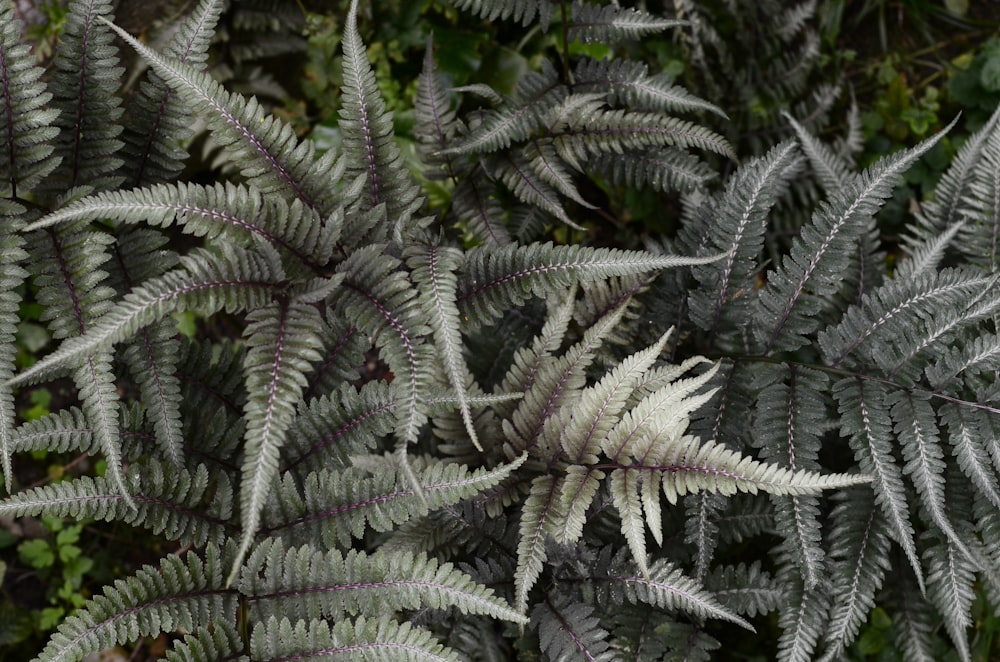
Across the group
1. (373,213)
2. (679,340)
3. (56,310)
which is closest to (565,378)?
(679,340)

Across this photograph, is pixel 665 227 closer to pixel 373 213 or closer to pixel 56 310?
pixel 373 213

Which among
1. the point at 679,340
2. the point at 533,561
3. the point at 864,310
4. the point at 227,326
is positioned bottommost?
the point at 227,326

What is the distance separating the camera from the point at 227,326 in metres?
4.35

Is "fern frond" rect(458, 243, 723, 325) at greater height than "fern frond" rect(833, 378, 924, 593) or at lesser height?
greater

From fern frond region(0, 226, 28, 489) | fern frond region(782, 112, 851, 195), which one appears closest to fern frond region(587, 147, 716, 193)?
fern frond region(782, 112, 851, 195)

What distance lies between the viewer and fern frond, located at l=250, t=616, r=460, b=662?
237cm

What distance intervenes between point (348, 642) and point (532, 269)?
1312mm

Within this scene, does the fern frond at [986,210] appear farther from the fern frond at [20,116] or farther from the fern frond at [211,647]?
the fern frond at [20,116]

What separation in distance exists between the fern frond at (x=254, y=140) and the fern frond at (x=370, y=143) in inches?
6.1

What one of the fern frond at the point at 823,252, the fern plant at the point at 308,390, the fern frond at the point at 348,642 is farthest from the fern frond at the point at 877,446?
the fern frond at the point at 348,642

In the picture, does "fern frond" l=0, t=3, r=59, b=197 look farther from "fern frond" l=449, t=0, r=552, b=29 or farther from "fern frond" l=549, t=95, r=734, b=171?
"fern frond" l=549, t=95, r=734, b=171

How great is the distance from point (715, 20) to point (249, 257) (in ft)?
9.38

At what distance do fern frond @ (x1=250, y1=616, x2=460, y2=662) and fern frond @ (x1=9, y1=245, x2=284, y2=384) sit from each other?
3.30ft

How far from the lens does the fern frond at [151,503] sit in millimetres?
2457
